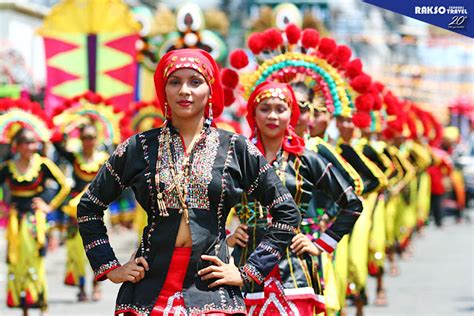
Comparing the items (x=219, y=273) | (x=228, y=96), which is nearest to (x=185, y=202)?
(x=219, y=273)

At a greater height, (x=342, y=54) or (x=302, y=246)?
(x=342, y=54)

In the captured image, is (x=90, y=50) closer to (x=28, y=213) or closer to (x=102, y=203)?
(x=28, y=213)

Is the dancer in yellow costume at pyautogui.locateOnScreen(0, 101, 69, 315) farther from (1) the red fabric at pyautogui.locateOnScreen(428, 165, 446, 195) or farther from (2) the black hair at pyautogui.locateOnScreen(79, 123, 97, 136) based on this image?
(1) the red fabric at pyautogui.locateOnScreen(428, 165, 446, 195)

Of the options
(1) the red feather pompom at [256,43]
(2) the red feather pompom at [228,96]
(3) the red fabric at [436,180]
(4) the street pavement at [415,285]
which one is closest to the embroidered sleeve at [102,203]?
(2) the red feather pompom at [228,96]

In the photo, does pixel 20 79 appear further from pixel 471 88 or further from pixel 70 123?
pixel 471 88

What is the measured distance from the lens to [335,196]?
22.0 ft

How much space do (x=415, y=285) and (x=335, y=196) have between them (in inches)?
294

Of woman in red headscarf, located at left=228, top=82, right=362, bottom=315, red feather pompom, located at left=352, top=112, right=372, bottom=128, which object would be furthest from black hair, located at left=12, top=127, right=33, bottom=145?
woman in red headscarf, located at left=228, top=82, right=362, bottom=315

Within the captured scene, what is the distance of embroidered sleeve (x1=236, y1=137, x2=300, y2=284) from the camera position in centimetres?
489

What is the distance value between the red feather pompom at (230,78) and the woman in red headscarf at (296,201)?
2.92 feet

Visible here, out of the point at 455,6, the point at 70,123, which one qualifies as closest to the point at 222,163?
the point at 455,6

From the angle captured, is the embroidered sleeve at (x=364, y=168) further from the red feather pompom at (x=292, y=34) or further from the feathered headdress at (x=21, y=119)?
the feathered headdress at (x=21, y=119)

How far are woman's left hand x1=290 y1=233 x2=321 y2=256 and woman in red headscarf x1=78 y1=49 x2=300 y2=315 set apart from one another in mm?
1417

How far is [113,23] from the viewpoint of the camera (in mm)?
15750
